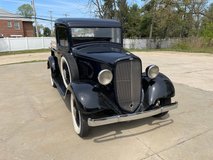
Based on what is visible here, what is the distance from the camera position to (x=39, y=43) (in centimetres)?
2609

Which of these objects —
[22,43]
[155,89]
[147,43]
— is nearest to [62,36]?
[155,89]

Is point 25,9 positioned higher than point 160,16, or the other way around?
point 25,9

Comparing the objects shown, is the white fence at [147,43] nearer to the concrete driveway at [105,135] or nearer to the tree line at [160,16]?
the tree line at [160,16]

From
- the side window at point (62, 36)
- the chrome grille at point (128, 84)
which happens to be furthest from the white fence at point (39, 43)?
the chrome grille at point (128, 84)

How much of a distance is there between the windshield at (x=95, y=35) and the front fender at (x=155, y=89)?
4.67 ft

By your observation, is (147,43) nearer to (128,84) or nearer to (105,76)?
(128,84)

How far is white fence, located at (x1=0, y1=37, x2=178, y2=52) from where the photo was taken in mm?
23375

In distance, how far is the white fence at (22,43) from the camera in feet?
76.0

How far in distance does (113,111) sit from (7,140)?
5.91ft

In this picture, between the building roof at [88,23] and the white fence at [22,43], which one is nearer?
the building roof at [88,23]

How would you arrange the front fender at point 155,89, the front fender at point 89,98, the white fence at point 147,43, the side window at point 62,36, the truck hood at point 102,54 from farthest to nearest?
the white fence at point 147,43 < the side window at point 62,36 < the front fender at point 155,89 < the truck hood at point 102,54 < the front fender at point 89,98

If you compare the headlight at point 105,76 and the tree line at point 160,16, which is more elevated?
the tree line at point 160,16

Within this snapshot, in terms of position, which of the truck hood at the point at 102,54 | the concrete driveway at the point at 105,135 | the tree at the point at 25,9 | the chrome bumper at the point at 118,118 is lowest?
the concrete driveway at the point at 105,135

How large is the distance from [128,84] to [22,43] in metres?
24.1
